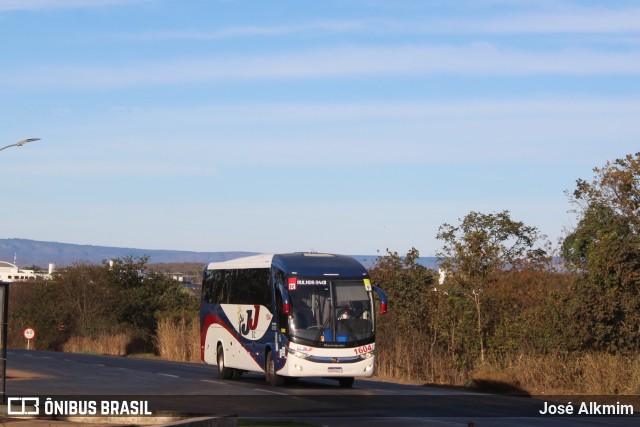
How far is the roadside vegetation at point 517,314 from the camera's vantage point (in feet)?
100.0

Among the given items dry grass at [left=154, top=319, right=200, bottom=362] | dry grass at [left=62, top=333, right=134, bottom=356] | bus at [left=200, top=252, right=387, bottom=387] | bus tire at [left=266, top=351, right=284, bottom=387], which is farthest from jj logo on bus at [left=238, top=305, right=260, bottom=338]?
dry grass at [left=62, top=333, right=134, bottom=356]

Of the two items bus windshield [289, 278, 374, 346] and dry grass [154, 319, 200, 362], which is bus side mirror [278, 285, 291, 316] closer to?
bus windshield [289, 278, 374, 346]

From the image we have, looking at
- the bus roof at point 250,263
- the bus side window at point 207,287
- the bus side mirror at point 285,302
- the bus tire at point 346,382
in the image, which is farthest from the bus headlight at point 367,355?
the bus side window at point 207,287


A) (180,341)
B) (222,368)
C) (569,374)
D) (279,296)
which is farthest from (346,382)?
(180,341)

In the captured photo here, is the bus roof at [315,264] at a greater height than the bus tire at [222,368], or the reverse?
the bus roof at [315,264]

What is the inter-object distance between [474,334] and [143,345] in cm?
3170

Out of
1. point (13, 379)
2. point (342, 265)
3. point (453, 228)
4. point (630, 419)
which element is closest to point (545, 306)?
point (342, 265)

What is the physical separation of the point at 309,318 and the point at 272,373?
1992mm

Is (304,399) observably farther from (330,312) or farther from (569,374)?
(569,374)

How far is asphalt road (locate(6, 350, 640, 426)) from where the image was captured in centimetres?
2084

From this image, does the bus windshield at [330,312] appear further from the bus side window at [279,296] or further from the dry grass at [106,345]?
the dry grass at [106,345]

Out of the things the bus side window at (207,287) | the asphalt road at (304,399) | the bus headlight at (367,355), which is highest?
the bus side window at (207,287)

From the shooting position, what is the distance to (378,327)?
1677 inches

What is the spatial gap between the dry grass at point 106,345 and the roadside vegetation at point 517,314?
0.11 meters
